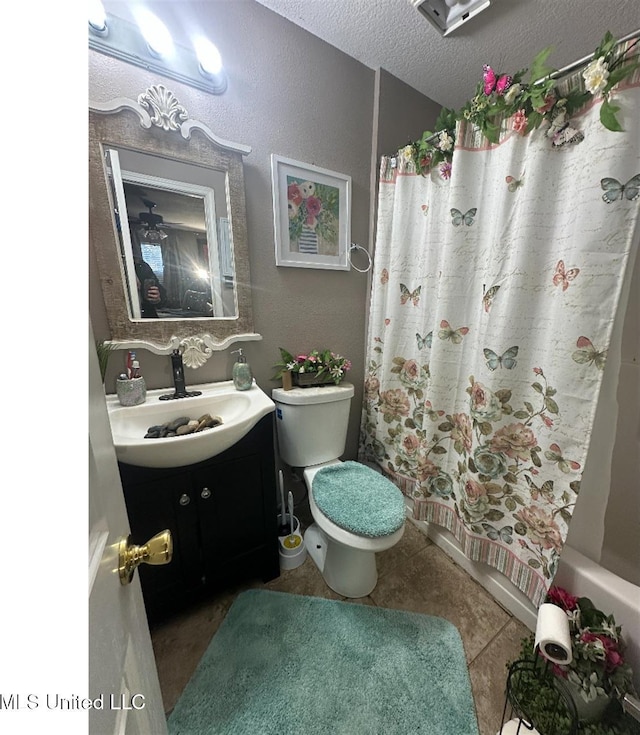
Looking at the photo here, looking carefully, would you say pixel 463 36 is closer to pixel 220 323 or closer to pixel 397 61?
pixel 397 61

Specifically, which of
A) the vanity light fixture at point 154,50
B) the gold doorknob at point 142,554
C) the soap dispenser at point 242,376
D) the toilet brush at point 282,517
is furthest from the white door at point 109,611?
the vanity light fixture at point 154,50

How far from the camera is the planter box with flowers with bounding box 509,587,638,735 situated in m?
0.77

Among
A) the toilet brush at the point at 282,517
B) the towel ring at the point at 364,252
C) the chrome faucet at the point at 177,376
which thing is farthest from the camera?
the towel ring at the point at 364,252

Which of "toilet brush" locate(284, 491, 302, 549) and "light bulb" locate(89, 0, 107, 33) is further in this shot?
"toilet brush" locate(284, 491, 302, 549)

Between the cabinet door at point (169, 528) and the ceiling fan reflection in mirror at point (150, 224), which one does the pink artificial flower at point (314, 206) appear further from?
the cabinet door at point (169, 528)

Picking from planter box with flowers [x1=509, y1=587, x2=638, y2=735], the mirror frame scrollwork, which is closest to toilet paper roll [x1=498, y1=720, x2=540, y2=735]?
planter box with flowers [x1=509, y1=587, x2=638, y2=735]

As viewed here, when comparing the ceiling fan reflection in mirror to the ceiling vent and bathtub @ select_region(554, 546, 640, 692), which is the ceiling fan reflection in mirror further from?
bathtub @ select_region(554, 546, 640, 692)

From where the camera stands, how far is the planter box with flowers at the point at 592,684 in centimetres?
77

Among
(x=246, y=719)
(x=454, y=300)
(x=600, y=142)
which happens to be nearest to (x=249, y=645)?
(x=246, y=719)

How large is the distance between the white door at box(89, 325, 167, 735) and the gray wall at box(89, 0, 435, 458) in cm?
85

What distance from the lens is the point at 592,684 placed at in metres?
0.77

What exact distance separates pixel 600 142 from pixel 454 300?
57cm

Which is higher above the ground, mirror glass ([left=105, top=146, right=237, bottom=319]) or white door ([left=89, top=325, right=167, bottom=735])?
mirror glass ([left=105, top=146, right=237, bottom=319])

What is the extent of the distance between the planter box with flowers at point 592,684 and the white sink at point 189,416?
44.6 inches
